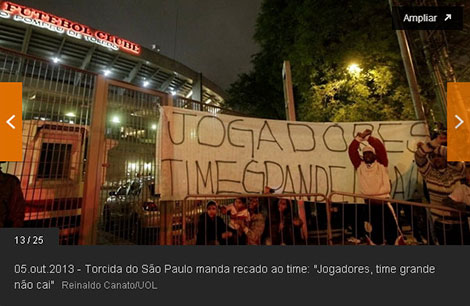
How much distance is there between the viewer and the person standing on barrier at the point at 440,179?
151 inches

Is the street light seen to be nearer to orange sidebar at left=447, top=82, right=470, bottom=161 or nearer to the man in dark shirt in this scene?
orange sidebar at left=447, top=82, right=470, bottom=161

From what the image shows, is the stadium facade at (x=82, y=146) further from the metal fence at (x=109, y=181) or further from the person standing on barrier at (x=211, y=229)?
the person standing on barrier at (x=211, y=229)

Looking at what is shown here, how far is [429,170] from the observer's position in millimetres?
4203

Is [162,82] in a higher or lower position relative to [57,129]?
higher

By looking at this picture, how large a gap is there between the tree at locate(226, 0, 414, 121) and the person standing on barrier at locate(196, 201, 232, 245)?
5.38 metres

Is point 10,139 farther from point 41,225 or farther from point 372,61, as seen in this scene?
point 372,61

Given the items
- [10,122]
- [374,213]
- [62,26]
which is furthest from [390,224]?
[62,26]

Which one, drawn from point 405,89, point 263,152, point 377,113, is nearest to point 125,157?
point 263,152

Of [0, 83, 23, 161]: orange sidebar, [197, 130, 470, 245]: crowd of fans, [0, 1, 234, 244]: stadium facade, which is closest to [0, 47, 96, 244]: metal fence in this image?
[0, 1, 234, 244]: stadium facade

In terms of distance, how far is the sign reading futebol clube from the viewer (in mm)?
16375

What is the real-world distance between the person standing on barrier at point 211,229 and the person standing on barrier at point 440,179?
347 cm

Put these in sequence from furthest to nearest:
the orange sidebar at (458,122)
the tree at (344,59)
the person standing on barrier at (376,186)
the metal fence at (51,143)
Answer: the tree at (344,59)
the orange sidebar at (458,122)
the person standing on barrier at (376,186)
the metal fence at (51,143)

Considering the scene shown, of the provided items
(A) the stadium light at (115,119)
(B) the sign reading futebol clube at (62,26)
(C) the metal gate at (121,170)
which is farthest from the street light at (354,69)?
(B) the sign reading futebol clube at (62,26)

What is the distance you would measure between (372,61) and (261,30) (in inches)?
204
